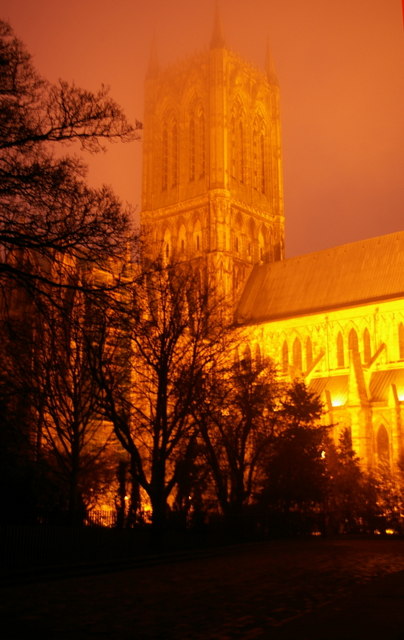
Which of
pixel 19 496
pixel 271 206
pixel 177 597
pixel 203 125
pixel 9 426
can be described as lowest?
pixel 177 597

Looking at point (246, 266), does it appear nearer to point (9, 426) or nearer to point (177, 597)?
point (9, 426)

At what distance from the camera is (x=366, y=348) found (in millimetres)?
57562

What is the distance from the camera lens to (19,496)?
2306cm

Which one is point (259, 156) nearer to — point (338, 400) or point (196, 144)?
point (196, 144)

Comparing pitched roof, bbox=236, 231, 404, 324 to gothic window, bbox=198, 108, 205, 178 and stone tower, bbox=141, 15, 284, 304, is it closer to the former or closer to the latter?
stone tower, bbox=141, 15, 284, 304

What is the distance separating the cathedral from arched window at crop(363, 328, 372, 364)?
0.07 metres

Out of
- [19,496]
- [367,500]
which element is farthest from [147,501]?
[367,500]

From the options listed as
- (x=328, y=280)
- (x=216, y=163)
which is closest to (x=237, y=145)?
(x=216, y=163)

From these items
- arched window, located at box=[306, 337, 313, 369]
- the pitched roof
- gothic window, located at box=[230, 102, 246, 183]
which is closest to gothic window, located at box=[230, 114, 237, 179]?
gothic window, located at box=[230, 102, 246, 183]

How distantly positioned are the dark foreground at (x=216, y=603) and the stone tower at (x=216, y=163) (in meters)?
50.4

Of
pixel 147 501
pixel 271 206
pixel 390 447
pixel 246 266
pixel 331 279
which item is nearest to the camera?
pixel 147 501

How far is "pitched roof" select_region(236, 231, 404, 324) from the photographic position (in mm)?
59312

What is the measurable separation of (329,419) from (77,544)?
117ft

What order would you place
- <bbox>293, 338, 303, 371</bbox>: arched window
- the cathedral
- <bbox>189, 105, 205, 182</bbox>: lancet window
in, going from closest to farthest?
the cathedral → <bbox>293, 338, 303, 371</bbox>: arched window → <bbox>189, 105, 205, 182</bbox>: lancet window
